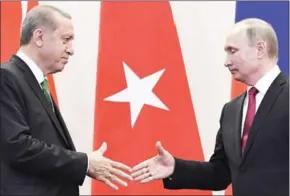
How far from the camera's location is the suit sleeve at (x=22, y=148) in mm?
1974

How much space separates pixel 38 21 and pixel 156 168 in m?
0.81

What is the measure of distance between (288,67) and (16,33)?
1507 millimetres

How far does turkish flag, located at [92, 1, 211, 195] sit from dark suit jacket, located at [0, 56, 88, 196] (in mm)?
987

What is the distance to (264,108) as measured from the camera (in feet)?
7.31

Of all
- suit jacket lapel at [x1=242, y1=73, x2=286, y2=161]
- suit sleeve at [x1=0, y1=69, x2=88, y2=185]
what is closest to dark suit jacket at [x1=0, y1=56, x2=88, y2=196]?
suit sleeve at [x1=0, y1=69, x2=88, y2=185]

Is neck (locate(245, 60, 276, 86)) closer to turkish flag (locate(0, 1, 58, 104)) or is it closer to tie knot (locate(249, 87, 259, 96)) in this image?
tie knot (locate(249, 87, 259, 96))

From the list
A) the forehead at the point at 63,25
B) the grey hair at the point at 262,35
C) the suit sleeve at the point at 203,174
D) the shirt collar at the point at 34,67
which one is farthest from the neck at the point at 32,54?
the grey hair at the point at 262,35

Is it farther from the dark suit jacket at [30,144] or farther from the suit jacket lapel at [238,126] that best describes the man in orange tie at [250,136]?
the dark suit jacket at [30,144]

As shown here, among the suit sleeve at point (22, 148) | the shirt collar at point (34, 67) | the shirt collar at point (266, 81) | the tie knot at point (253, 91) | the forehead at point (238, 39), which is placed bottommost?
the suit sleeve at point (22, 148)

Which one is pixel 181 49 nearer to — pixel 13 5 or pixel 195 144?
pixel 195 144

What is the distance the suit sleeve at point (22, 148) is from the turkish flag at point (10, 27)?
1121 millimetres

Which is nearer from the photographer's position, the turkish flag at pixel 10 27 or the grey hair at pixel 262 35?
the grey hair at pixel 262 35

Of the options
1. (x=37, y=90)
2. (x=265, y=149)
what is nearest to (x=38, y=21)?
(x=37, y=90)

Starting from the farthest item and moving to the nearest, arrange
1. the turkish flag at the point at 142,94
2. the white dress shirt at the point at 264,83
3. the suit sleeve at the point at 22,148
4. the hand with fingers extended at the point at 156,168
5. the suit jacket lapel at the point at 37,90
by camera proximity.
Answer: the turkish flag at the point at 142,94, the hand with fingers extended at the point at 156,168, the white dress shirt at the point at 264,83, the suit jacket lapel at the point at 37,90, the suit sleeve at the point at 22,148
